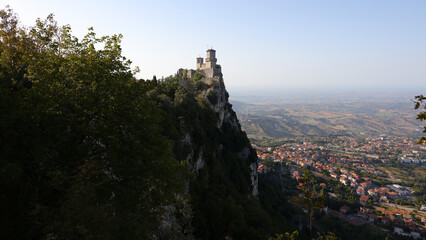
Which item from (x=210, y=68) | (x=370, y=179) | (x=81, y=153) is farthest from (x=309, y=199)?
(x=370, y=179)

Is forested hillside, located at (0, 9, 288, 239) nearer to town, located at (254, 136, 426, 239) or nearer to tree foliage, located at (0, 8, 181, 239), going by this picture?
tree foliage, located at (0, 8, 181, 239)

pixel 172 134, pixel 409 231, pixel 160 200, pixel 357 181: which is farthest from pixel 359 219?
pixel 160 200

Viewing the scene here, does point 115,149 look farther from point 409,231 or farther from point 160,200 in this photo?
point 409,231

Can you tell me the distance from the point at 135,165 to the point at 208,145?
28.0 metres

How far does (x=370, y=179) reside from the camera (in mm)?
119812

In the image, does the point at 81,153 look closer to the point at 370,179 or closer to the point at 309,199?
the point at 309,199

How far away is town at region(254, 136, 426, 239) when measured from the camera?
7825cm

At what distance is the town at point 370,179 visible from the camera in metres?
78.2

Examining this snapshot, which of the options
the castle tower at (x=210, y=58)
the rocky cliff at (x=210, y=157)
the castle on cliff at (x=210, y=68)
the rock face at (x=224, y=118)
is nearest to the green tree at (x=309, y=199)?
the rocky cliff at (x=210, y=157)

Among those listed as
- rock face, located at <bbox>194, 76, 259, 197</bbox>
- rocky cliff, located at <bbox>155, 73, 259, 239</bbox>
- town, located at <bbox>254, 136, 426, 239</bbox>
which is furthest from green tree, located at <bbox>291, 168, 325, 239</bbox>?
rock face, located at <bbox>194, 76, 259, 197</bbox>

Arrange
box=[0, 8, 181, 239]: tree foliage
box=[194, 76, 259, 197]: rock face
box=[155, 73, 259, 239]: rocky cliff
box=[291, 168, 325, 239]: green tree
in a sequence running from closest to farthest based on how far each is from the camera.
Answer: box=[0, 8, 181, 239]: tree foliage
box=[291, 168, 325, 239]: green tree
box=[155, 73, 259, 239]: rocky cliff
box=[194, 76, 259, 197]: rock face

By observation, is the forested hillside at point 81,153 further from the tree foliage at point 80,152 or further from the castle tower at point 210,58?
the castle tower at point 210,58

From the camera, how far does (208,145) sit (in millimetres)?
39812

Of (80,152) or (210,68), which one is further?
(210,68)
